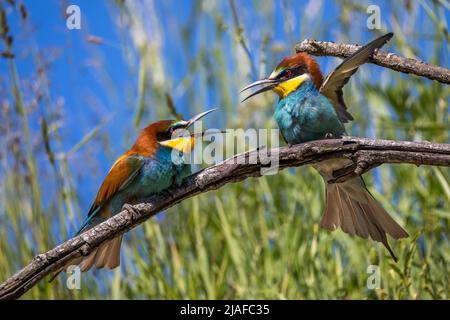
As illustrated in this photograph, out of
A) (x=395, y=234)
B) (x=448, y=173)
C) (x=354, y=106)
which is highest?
(x=354, y=106)

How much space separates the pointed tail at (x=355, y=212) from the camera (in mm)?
2357

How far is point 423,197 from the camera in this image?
3.27m

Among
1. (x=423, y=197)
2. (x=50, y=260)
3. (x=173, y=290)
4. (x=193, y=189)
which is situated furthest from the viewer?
(x=423, y=197)

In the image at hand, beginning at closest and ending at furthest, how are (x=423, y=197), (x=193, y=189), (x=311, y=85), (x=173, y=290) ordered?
(x=193, y=189)
(x=311, y=85)
(x=173, y=290)
(x=423, y=197)

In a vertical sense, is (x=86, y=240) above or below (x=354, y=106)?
below

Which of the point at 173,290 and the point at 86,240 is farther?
the point at 173,290

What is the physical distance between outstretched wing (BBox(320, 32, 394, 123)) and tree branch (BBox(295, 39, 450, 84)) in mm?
47

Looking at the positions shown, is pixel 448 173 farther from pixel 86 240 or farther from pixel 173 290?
pixel 86 240

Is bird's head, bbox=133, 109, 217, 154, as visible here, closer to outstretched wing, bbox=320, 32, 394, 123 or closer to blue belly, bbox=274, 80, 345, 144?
blue belly, bbox=274, 80, 345, 144

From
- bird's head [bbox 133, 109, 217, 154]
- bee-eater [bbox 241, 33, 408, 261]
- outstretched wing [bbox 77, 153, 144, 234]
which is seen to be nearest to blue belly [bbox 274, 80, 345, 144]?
bee-eater [bbox 241, 33, 408, 261]

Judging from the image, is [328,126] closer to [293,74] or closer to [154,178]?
[293,74]

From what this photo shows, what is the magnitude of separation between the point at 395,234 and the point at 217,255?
1.22 metres

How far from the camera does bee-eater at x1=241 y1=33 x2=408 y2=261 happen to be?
2.32m
